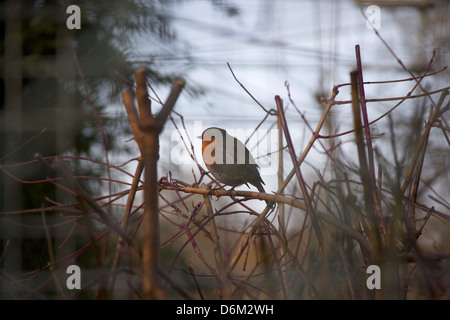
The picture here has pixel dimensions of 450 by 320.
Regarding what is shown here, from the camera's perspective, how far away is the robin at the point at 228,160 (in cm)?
136

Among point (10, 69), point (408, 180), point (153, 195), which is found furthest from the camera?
point (10, 69)

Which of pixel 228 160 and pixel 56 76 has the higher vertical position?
pixel 56 76

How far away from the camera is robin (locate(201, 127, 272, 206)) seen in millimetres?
1356

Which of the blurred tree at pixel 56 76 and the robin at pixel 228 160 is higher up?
the blurred tree at pixel 56 76

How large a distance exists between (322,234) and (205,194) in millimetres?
280

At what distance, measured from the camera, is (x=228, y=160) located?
138 cm

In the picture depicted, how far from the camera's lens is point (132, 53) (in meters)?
1.94

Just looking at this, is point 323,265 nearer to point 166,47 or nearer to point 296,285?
point 296,285

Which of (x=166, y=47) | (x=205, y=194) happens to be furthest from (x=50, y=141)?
(x=205, y=194)

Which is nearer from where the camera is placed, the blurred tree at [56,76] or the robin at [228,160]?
the robin at [228,160]

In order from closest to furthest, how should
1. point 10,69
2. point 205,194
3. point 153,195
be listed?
point 153,195, point 205,194, point 10,69

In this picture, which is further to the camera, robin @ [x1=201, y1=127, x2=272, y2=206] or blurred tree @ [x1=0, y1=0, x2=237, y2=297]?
blurred tree @ [x1=0, y1=0, x2=237, y2=297]

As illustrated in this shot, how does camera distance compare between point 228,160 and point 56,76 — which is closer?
point 228,160

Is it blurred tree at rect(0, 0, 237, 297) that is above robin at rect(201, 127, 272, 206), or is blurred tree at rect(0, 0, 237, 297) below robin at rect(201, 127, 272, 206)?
above
